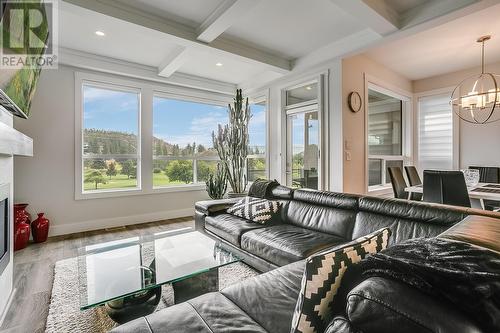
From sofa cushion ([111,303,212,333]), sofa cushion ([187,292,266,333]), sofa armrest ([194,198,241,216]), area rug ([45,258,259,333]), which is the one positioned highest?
sofa armrest ([194,198,241,216])

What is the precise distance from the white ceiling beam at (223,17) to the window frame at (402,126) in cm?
251

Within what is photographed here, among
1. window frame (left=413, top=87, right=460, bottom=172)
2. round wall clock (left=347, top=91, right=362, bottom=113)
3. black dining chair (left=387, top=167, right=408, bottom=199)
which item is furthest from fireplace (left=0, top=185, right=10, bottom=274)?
window frame (left=413, top=87, right=460, bottom=172)

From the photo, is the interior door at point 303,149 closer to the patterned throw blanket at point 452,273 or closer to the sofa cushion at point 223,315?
the sofa cushion at point 223,315

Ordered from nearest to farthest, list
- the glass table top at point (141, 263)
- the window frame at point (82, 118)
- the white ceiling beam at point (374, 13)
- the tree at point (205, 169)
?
the glass table top at point (141, 263)
the white ceiling beam at point (374, 13)
the window frame at point (82, 118)
the tree at point (205, 169)

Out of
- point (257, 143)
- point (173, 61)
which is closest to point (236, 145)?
point (257, 143)

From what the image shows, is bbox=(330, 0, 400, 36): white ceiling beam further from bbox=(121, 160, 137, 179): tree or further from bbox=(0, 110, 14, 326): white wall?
bbox=(121, 160, 137, 179): tree

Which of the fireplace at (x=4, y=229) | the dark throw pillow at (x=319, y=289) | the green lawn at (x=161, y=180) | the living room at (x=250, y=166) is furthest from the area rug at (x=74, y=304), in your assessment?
the green lawn at (x=161, y=180)

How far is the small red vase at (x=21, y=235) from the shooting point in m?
3.16

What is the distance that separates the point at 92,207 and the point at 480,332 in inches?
185

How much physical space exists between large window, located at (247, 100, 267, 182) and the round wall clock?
199 cm

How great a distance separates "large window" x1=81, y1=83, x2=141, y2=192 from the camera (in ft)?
13.6

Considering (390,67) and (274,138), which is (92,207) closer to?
(274,138)

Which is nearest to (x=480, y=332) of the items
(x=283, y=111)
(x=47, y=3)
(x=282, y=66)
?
(x=47, y=3)

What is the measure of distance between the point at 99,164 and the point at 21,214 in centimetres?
125
